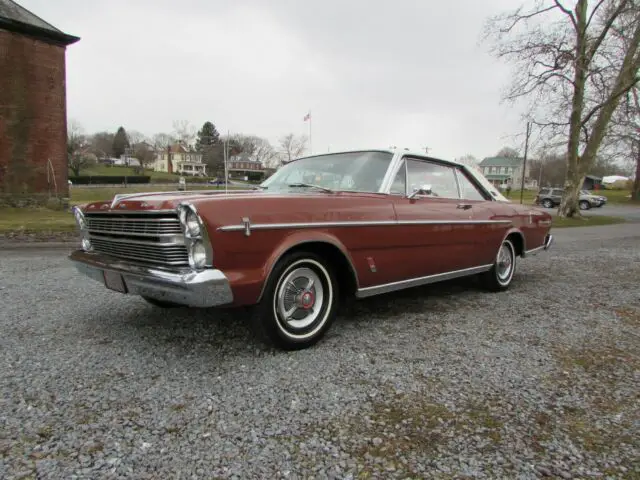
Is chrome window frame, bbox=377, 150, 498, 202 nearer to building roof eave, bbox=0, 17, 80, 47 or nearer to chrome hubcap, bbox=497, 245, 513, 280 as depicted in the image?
chrome hubcap, bbox=497, 245, 513, 280

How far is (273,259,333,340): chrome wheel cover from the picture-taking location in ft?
9.92

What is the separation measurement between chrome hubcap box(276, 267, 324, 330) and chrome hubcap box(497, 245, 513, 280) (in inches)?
116

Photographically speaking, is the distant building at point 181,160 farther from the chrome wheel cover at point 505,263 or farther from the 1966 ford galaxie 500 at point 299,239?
the 1966 ford galaxie 500 at point 299,239

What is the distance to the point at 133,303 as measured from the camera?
4359 millimetres

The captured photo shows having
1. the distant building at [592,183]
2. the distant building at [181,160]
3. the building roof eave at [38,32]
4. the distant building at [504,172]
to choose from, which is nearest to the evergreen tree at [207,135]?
the distant building at [181,160]

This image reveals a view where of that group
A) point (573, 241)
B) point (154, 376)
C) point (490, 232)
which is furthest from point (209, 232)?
point (573, 241)

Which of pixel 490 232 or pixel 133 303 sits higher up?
pixel 490 232

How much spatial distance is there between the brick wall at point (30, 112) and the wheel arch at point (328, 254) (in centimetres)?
1470

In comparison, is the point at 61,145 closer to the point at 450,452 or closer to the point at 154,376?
the point at 154,376

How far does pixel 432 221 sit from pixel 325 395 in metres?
2.20

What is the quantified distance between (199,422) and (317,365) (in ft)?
3.08

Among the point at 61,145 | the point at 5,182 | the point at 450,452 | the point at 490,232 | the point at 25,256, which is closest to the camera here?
the point at 450,452

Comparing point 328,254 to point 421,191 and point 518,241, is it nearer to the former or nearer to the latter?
point 421,191

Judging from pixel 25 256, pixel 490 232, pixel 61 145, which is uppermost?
pixel 61 145
